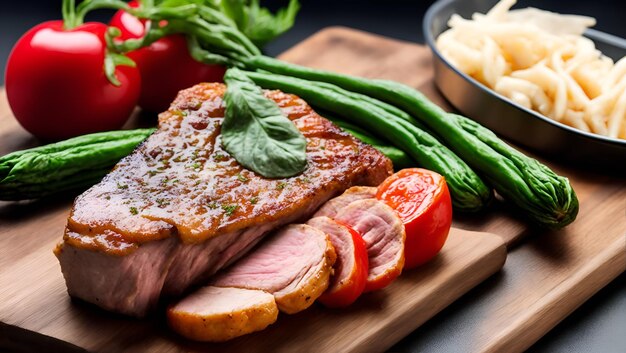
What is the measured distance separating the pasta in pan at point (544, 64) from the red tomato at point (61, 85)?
8.68 ft

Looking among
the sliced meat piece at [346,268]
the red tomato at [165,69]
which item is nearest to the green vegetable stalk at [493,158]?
the red tomato at [165,69]

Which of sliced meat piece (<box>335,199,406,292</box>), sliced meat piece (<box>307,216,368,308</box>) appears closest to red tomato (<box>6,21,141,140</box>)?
sliced meat piece (<box>335,199,406,292</box>)

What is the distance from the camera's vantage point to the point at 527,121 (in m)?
5.61

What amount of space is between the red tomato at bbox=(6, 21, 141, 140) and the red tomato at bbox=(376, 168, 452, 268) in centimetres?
233

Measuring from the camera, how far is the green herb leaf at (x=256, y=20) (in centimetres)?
671

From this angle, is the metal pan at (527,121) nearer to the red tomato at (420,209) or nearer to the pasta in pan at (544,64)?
the pasta in pan at (544,64)

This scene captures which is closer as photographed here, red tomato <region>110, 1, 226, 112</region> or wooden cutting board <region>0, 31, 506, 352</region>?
wooden cutting board <region>0, 31, 506, 352</region>

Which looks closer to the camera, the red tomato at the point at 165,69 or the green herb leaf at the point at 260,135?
the green herb leaf at the point at 260,135

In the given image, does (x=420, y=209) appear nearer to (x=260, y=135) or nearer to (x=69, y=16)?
(x=260, y=135)

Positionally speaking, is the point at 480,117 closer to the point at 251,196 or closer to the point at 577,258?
the point at 577,258

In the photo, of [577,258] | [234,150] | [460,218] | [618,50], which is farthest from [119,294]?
[618,50]

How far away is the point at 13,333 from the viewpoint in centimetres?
403

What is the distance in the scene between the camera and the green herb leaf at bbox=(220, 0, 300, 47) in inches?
264

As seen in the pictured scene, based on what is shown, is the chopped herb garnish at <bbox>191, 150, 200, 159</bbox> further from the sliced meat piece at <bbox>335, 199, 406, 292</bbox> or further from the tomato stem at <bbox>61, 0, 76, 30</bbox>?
the tomato stem at <bbox>61, 0, 76, 30</bbox>
